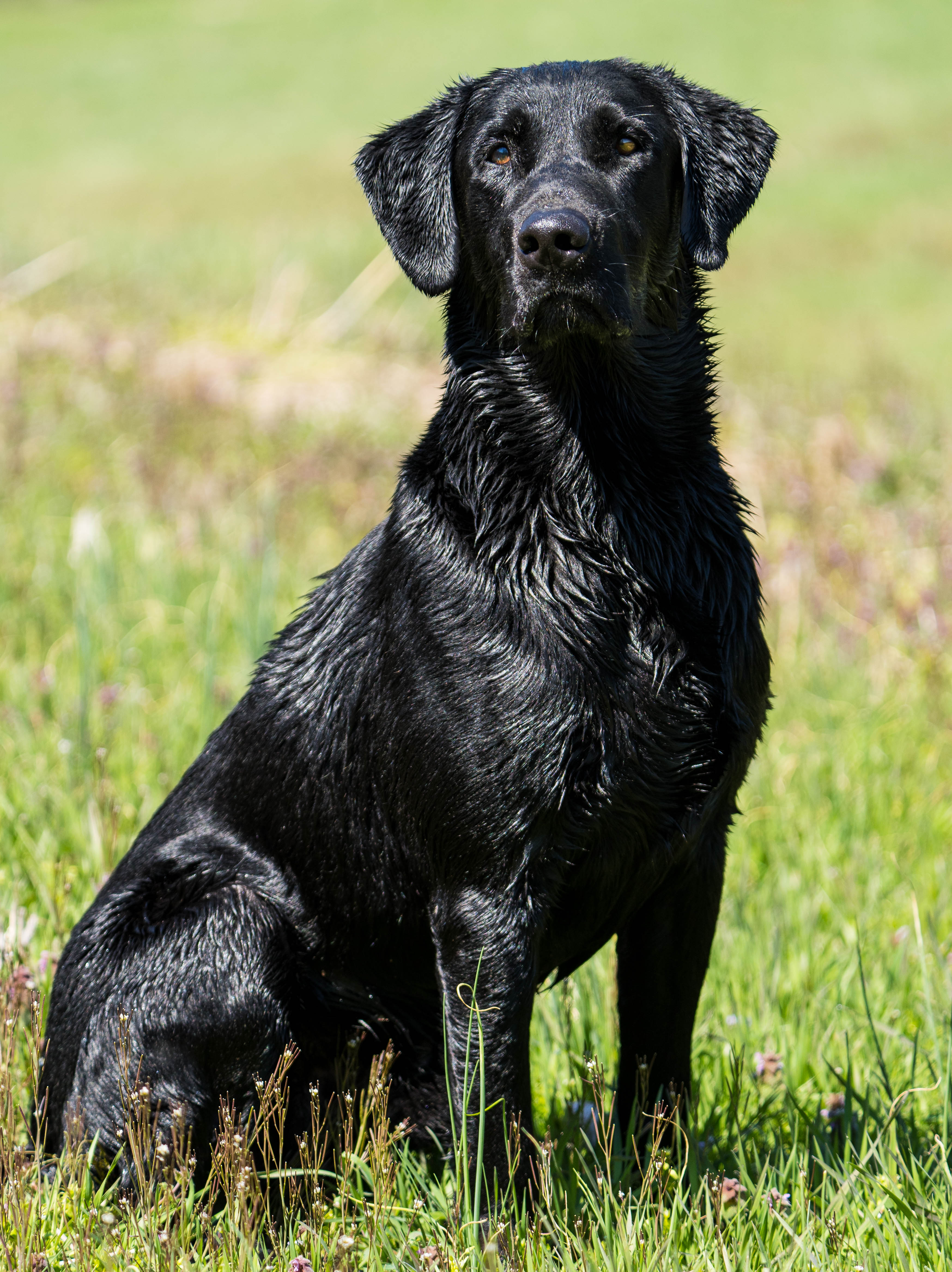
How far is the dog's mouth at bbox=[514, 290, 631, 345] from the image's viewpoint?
90.8 inches

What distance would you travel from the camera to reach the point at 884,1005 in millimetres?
3043

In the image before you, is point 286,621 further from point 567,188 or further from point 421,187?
point 567,188

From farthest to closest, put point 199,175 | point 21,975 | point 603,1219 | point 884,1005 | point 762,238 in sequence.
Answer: point 199,175, point 762,238, point 884,1005, point 21,975, point 603,1219

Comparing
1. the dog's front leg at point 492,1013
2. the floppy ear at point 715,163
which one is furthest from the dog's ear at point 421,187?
the dog's front leg at point 492,1013

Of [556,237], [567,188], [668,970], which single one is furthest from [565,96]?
[668,970]

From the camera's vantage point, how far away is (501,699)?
2.20 m

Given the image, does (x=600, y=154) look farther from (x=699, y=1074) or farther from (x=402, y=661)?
(x=699, y=1074)

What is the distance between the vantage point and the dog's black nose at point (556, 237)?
2.20m

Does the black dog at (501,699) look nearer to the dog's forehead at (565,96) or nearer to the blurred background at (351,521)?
the dog's forehead at (565,96)

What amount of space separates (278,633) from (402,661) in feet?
1.69

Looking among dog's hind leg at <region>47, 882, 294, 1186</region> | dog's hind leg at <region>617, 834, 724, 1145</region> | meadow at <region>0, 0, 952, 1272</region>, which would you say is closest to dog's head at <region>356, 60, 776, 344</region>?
dog's hind leg at <region>617, 834, 724, 1145</region>

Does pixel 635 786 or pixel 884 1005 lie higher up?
pixel 635 786

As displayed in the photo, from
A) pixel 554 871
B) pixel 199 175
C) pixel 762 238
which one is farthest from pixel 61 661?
pixel 199 175

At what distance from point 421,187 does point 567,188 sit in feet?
1.41
